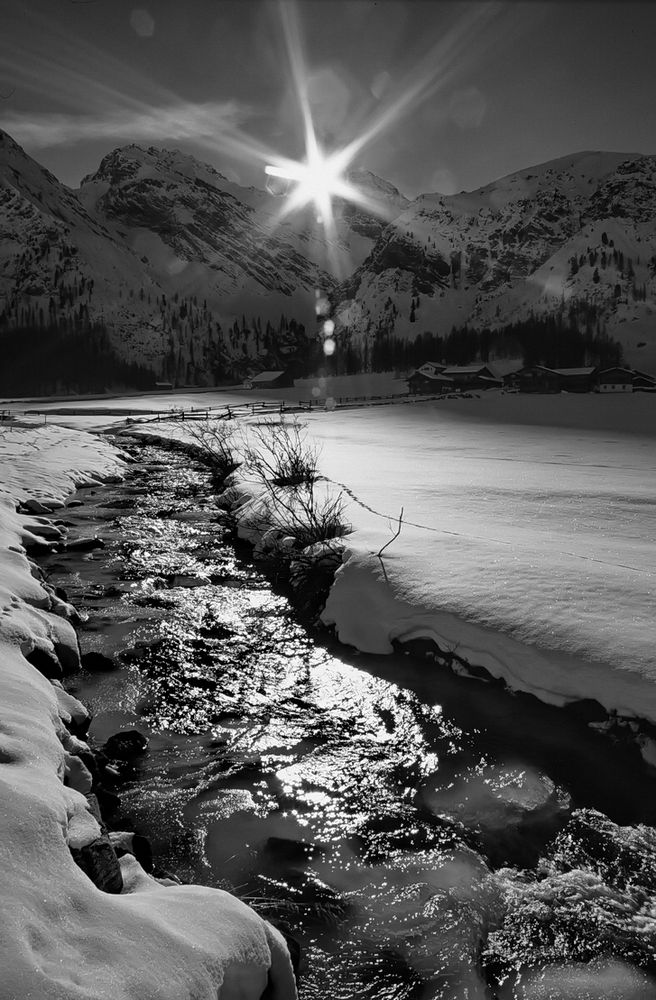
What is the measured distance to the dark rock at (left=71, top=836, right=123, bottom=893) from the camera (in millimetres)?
3141

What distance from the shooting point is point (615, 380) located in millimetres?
84188

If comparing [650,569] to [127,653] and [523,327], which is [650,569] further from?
[523,327]

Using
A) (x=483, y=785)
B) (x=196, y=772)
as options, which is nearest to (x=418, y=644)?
(x=483, y=785)

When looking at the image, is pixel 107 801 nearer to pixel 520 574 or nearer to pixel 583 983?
pixel 583 983

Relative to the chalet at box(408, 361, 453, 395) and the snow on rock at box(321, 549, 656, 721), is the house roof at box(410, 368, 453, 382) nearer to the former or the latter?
the chalet at box(408, 361, 453, 395)

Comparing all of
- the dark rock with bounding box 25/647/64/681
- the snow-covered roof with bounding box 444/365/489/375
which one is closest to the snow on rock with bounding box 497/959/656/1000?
the dark rock with bounding box 25/647/64/681

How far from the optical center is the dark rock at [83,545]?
1263 cm

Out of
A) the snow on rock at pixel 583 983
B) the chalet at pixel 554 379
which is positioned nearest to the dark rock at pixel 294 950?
the snow on rock at pixel 583 983

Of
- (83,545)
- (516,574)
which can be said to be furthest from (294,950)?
(83,545)

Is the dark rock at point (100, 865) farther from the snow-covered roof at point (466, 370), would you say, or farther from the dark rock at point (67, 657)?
the snow-covered roof at point (466, 370)

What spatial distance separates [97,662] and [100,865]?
456 centimetres

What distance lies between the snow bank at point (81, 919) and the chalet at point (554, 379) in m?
91.7

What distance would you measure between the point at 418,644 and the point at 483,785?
223 centimetres

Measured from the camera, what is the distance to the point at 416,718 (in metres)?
6.33
